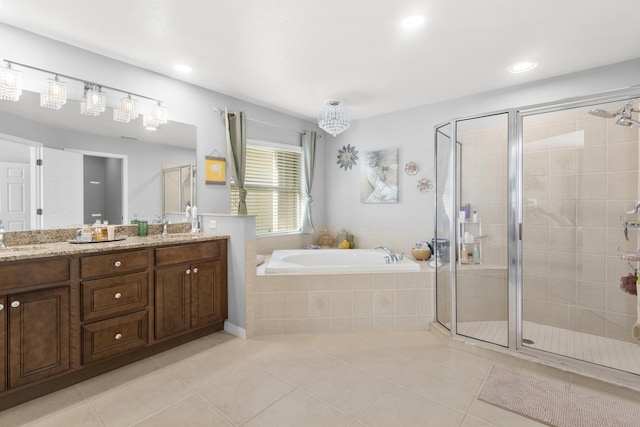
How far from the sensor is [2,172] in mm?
2041

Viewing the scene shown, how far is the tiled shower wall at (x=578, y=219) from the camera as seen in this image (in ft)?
8.12

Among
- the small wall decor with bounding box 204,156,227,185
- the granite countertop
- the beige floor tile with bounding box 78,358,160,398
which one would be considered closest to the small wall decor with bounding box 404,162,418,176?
the small wall decor with bounding box 204,156,227,185

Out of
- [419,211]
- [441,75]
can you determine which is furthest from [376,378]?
[441,75]

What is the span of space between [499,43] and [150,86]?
294 cm

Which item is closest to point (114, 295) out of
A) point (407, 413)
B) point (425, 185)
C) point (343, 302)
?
point (343, 302)

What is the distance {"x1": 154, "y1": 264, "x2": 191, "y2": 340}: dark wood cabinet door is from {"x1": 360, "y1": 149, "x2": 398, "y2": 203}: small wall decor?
250cm

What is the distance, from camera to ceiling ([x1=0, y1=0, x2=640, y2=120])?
188 centimetres

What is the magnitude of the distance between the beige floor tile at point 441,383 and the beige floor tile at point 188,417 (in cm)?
114

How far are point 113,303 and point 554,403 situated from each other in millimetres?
2887

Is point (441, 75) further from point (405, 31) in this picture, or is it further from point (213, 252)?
point (213, 252)

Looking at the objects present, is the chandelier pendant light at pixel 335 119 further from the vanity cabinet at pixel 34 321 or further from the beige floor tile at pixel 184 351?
the vanity cabinet at pixel 34 321

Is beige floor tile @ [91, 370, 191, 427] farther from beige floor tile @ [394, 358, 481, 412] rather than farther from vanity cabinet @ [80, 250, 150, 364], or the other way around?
beige floor tile @ [394, 358, 481, 412]

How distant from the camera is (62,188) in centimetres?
228

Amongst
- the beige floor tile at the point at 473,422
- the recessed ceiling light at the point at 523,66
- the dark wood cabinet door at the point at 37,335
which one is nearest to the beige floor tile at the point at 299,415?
the beige floor tile at the point at 473,422
